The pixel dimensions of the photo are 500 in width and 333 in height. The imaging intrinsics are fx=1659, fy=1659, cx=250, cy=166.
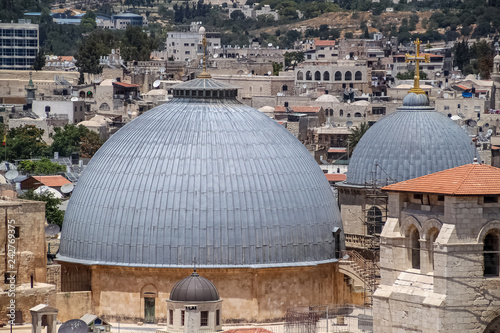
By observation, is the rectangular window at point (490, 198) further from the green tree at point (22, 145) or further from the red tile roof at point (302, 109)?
the red tile roof at point (302, 109)

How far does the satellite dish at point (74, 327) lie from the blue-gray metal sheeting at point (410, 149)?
16.1 meters

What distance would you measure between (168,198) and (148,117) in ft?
17.2

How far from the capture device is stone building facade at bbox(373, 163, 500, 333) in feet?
159

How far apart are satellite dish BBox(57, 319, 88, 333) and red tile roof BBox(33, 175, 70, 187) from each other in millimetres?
40008

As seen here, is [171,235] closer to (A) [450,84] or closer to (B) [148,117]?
(B) [148,117]

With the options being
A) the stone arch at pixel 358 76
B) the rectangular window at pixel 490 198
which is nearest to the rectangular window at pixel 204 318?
the rectangular window at pixel 490 198

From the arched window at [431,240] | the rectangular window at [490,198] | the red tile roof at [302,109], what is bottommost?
the red tile roof at [302,109]

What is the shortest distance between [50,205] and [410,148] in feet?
69.6

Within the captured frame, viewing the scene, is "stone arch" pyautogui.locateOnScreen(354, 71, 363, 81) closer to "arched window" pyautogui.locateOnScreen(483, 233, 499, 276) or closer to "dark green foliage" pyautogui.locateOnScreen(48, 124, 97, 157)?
"dark green foliage" pyautogui.locateOnScreen(48, 124, 97, 157)

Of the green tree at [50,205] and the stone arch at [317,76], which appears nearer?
the green tree at [50,205]

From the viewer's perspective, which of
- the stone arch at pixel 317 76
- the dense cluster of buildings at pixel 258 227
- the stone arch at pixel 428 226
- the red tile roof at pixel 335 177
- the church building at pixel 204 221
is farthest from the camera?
the stone arch at pixel 317 76

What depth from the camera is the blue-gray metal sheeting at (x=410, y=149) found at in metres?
64.0

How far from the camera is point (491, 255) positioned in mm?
49312

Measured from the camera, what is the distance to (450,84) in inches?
6319
